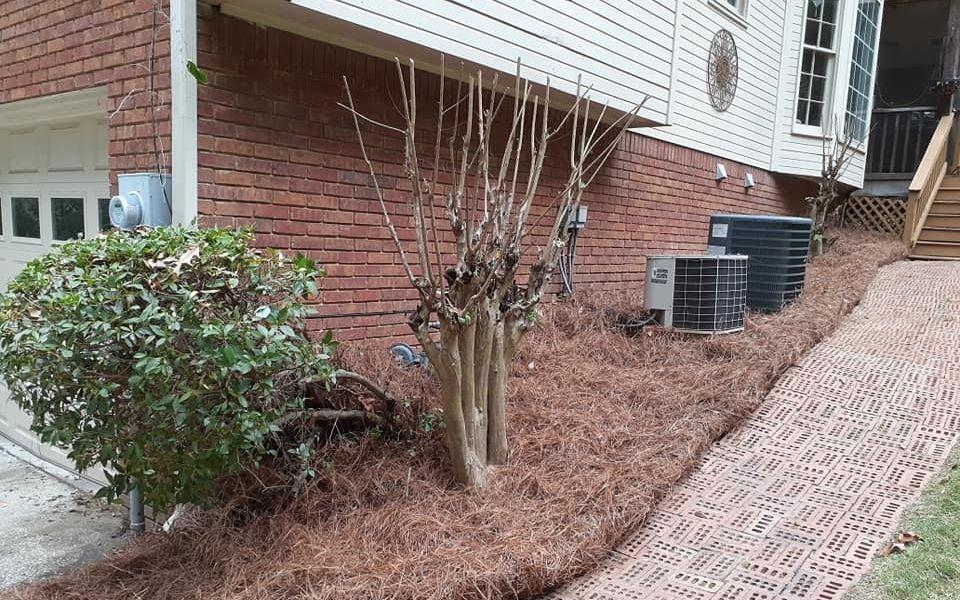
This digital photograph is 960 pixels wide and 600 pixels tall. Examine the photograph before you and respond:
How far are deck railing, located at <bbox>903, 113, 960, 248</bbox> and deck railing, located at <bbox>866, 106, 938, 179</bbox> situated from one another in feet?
3.55

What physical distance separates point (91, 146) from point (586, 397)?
3.93 m

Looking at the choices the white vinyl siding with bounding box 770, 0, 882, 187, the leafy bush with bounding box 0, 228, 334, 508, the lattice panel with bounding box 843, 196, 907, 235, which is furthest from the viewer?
the lattice panel with bounding box 843, 196, 907, 235

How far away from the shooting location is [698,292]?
5691mm

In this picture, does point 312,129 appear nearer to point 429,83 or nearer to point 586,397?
point 429,83

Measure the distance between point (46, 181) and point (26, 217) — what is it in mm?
554

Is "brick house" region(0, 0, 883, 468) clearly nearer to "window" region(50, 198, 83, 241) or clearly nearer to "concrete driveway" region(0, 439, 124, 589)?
"window" region(50, 198, 83, 241)

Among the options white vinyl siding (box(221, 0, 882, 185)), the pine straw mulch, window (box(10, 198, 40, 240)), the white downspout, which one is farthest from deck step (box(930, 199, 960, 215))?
window (box(10, 198, 40, 240))

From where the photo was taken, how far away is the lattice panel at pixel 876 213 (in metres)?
12.3

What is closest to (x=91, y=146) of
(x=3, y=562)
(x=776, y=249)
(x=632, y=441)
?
(x=3, y=562)

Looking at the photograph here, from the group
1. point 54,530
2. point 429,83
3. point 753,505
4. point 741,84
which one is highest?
point 741,84

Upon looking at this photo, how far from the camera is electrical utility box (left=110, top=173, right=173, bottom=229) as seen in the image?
376 centimetres

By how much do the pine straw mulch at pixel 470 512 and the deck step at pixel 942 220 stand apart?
26.7ft

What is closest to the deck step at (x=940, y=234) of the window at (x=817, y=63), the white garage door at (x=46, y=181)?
the window at (x=817, y=63)

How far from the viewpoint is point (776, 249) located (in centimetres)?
671
